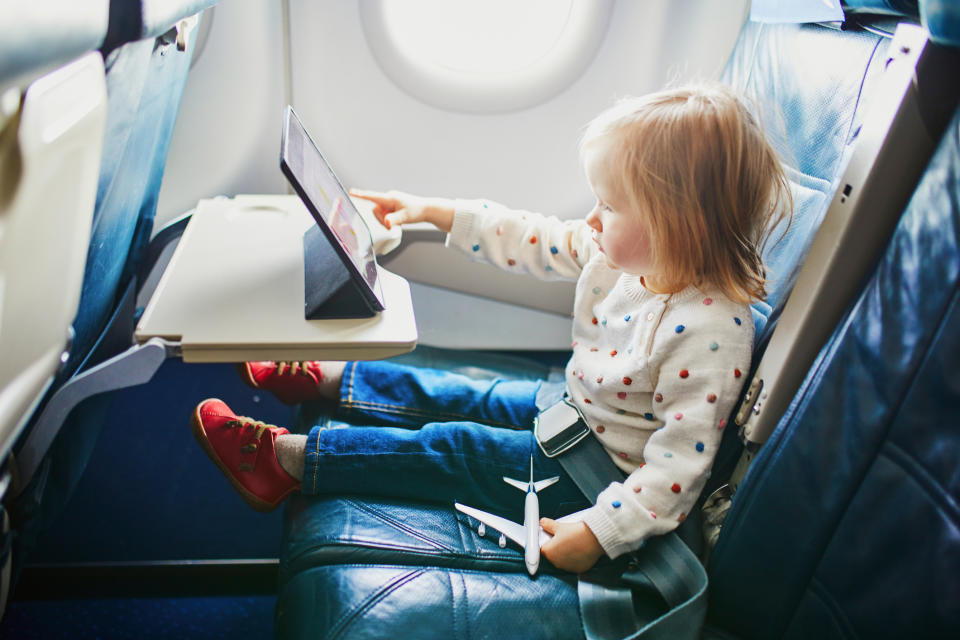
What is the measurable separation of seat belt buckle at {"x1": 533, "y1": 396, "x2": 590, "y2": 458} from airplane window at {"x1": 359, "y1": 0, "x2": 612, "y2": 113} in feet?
3.01

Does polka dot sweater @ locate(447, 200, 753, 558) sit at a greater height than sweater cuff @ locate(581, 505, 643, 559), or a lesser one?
greater

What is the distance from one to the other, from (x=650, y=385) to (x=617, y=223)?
0.27 m

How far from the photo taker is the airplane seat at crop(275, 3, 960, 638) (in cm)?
79

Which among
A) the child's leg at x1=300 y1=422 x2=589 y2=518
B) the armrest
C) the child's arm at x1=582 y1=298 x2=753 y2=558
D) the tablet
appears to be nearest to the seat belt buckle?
the child's leg at x1=300 y1=422 x2=589 y2=518

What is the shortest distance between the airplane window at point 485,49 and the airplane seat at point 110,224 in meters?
0.63

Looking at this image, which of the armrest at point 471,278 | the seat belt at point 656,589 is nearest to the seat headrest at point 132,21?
the seat belt at point 656,589

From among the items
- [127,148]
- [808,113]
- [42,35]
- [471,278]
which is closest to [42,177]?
[42,35]

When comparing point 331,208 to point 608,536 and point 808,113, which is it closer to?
point 608,536

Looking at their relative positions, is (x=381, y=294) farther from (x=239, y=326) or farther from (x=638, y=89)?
(x=638, y=89)

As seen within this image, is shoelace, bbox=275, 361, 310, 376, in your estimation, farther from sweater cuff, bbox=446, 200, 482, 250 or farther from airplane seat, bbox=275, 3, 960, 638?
sweater cuff, bbox=446, 200, 482, 250

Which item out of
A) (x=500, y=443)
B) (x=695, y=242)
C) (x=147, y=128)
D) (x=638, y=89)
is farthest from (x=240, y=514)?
(x=638, y=89)

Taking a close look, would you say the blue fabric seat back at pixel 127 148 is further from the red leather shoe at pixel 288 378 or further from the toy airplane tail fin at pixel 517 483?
the toy airplane tail fin at pixel 517 483

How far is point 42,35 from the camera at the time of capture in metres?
0.56

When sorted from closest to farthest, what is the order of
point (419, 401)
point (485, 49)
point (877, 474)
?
point (877, 474) → point (419, 401) → point (485, 49)
